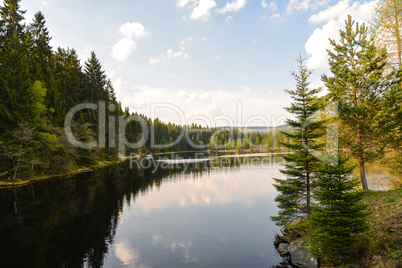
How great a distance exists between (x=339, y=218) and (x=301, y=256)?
16.6 ft

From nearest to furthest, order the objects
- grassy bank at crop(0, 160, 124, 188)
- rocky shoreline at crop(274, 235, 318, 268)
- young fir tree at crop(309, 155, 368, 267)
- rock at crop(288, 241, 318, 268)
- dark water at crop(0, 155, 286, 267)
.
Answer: young fir tree at crop(309, 155, 368, 267) → rock at crop(288, 241, 318, 268) → rocky shoreline at crop(274, 235, 318, 268) → dark water at crop(0, 155, 286, 267) → grassy bank at crop(0, 160, 124, 188)

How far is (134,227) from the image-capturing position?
21875 millimetres

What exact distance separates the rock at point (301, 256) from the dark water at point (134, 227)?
3.89ft

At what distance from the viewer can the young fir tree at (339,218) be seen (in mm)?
10828

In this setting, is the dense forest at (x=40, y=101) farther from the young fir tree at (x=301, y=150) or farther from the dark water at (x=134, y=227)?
the dark water at (x=134, y=227)

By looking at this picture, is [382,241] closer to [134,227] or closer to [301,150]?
[301,150]

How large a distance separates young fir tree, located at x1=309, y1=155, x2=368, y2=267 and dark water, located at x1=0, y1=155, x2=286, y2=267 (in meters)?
4.72

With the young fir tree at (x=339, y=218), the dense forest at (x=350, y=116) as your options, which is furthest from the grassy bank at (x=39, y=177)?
the young fir tree at (x=339, y=218)

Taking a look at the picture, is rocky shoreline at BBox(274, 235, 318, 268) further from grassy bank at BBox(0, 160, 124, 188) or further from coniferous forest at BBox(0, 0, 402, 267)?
grassy bank at BBox(0, 160, 124, 188)

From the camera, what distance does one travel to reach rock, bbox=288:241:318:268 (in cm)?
1306

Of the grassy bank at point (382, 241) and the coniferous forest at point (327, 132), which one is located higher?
the coniferous forest at point (327, 132)

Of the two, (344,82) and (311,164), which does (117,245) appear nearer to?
(311,164)

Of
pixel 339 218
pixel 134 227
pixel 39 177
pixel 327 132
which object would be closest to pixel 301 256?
pixel 339 218

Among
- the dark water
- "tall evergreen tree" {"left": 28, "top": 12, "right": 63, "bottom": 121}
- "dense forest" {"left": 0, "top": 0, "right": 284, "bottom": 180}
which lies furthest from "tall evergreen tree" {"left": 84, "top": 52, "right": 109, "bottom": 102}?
the dark water
